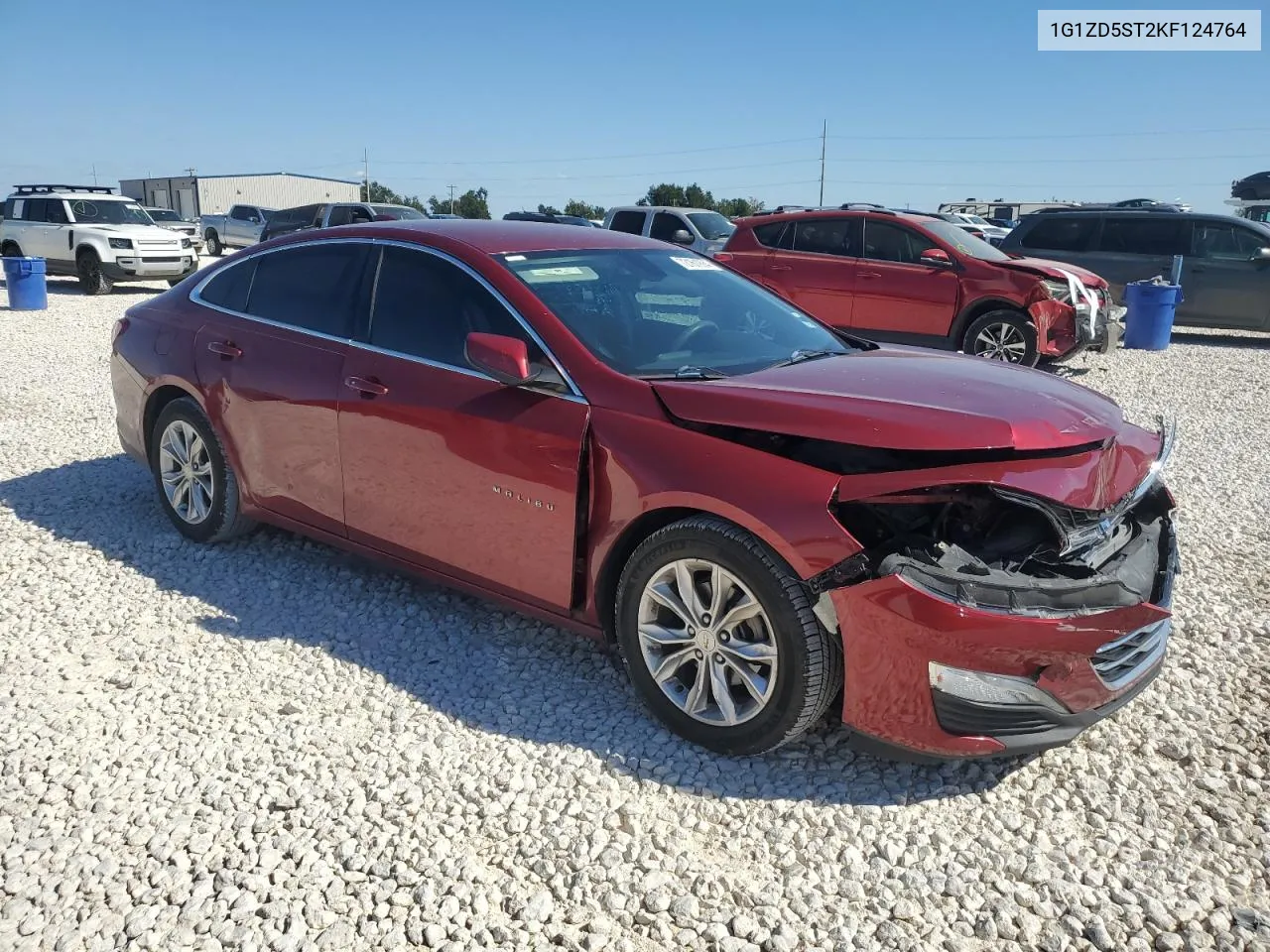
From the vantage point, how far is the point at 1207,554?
5.25m

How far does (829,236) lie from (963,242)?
4.88 ft

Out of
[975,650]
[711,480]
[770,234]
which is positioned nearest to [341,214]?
[770,234]

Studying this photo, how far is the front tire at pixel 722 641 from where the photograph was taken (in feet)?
9.85

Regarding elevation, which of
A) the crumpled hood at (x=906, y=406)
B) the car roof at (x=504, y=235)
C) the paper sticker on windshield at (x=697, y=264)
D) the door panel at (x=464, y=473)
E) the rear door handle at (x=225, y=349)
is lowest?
the door panel at (x=464, y=473)

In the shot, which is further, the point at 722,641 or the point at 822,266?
the point at 822,266

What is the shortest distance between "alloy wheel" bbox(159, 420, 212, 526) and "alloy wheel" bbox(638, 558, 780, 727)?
276 cm

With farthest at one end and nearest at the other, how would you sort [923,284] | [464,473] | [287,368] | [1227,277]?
[1227,277] → [923,284] → [287,368] → [464,473]

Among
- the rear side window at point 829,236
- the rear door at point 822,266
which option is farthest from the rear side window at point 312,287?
the rear side window at point 829,236

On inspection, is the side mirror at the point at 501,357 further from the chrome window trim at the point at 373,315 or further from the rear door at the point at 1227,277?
the rear door at the point at 1227,277

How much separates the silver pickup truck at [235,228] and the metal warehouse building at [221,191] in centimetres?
2627

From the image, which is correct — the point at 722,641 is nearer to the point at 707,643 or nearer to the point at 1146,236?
the point at 707,643

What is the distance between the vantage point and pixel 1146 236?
46.2ft

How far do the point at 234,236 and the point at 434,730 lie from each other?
3608cm

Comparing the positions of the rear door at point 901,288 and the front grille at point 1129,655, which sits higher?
the rear door at point 901,288
